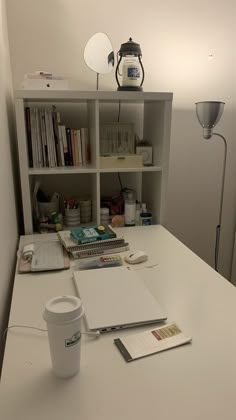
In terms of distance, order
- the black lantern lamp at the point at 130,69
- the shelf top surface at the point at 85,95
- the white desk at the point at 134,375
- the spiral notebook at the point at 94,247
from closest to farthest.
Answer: the white desk at the point at 134,375 < the spiral notebook at the point at 94,247 < the shelf top surface at the point at 85,95 < the black lantern lamp at the point at 130,69

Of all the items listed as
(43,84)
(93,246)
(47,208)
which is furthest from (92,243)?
(43,84)

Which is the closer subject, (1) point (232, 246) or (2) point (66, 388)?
(2) point (66, 388)

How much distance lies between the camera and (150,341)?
778 mm

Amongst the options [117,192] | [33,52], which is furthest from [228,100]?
[33,52]

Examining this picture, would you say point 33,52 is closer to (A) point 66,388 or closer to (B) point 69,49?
(B) point 69,49

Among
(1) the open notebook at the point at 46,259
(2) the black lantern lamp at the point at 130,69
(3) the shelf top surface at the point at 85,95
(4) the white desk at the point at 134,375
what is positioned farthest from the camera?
(2) the black lantern lamp at the point at 130,69

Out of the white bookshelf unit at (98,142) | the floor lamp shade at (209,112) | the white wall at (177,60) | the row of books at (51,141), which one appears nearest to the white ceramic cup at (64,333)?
the white bookshelf unit at (98,142)

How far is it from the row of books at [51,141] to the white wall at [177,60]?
321 millimetres

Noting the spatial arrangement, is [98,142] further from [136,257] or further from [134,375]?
[134,375]

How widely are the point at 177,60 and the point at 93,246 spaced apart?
124cm

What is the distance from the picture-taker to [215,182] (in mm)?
2111

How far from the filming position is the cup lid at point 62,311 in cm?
63

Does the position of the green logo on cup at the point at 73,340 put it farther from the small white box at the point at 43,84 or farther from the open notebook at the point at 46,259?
the small white box at the point at 43,84

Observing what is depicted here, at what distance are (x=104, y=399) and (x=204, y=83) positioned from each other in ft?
5.94
